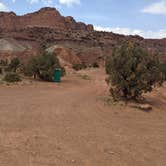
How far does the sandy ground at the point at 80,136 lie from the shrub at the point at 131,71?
185cm

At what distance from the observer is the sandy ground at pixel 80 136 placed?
6.80 m

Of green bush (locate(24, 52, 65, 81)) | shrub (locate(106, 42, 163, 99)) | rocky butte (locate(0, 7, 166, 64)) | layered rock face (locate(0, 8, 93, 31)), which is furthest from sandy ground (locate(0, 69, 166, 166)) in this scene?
layered rock face (locate(0, 8, 93, 31))

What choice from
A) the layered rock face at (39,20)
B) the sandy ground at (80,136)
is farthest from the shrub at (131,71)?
the layered rock face at (39,20)

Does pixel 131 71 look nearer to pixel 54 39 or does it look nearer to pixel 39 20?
pixel 54 39

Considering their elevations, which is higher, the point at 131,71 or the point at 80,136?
the point at 131,71

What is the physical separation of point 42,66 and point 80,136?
65.2 feet

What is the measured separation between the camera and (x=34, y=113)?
457 inches

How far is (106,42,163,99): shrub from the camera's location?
15.1m

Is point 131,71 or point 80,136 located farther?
point 131,71

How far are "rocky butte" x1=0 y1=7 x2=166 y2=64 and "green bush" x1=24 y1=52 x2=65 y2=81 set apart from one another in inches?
1168

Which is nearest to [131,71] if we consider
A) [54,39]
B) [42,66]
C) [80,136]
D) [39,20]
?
[80,136]

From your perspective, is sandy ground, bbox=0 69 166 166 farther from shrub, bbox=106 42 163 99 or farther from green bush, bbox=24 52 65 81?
green bush, bbox=24 52 65 81

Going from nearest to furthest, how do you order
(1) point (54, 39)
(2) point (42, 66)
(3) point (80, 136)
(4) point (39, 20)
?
(3) point (80, 136) → (2) point (42, 66) → (1) point (54, 39) → (4) point (39, 20)

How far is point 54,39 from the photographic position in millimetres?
89062
